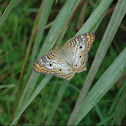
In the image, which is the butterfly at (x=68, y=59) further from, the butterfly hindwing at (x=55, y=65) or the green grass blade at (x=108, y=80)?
the green grass blade at (x=108, y=80)

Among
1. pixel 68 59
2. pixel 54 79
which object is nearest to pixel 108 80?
pixel 68 59

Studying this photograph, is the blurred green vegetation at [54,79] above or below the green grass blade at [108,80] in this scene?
below

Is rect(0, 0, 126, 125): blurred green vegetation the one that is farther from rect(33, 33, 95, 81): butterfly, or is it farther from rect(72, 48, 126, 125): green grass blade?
rect(72, 48, 126, 125): green grass blade

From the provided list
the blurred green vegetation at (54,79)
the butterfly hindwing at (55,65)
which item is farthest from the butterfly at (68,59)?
the blurred green vegetation at (54,79)

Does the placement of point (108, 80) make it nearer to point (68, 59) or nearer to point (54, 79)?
point (68, 59)

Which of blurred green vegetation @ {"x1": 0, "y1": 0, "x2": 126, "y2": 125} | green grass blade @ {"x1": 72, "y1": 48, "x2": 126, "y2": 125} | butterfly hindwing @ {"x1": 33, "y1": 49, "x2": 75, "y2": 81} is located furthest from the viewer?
blurred green vegetation @ {"x1": 0, "y1": 0, "x2": 126, "y2": 125}

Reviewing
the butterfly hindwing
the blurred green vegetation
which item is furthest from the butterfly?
the blurred green vegetation

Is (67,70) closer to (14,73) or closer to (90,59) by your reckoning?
(90,59)

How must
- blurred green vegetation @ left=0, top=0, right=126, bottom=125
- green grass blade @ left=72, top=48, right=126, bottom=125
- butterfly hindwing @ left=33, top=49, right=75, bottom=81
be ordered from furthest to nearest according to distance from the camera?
1. blurred green vegetation @ left=0, top=0, right=126, bottom=125
2. butterfly hindwing @ left=33, top=49, right=75, bottom=81
3. green grass blade @ left=72, top=48, right=126, bottom=125
